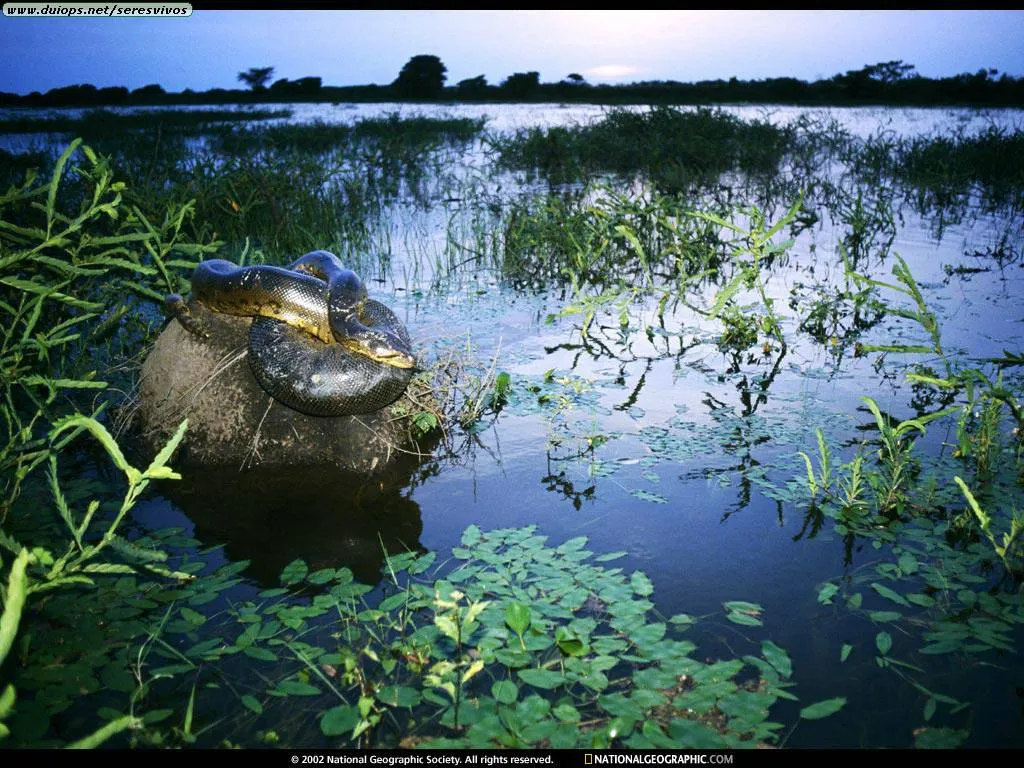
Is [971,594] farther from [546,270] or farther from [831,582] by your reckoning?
[546,270]

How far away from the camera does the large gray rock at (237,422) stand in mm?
4355

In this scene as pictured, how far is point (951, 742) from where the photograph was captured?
7.76 feet

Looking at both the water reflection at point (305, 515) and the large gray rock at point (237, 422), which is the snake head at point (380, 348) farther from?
the water reflection at point (305, 515)

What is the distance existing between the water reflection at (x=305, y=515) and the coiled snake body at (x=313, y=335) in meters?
0.46

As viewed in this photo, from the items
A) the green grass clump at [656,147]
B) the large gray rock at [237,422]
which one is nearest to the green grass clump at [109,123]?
the green grass clump at [656,147]

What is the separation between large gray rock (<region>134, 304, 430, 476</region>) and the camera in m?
4.36

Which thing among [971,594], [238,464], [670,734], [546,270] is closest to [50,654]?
[238,464]

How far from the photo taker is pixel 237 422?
439 centimetres

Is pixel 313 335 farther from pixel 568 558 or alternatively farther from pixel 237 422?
pixel 568 558

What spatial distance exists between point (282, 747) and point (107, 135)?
2145cm

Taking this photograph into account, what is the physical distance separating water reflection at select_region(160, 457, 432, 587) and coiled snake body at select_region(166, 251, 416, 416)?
457 mm

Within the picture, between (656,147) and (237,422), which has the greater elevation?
(656,147)

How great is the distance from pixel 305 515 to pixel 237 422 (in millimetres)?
910

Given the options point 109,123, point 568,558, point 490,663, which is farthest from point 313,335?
point 109,123
